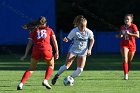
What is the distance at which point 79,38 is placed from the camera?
17766mm

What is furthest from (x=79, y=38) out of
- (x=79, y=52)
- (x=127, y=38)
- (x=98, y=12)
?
(x=98, y=12)

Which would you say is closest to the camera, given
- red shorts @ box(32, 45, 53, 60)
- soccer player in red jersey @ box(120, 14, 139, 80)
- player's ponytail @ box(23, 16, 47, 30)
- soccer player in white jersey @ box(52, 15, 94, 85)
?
player's ponytail @ box(23, 16, 47, 30)

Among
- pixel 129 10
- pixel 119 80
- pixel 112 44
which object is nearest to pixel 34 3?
pixel 112 44

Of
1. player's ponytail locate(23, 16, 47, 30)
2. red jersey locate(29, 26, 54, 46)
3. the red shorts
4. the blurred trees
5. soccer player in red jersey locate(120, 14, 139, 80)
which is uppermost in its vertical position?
player's ponytail locate(23, 16, 47, 30)

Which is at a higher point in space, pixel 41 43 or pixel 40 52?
pixel 41 43

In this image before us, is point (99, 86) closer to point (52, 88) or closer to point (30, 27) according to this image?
point (52, 88)

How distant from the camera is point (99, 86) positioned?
57.1ft

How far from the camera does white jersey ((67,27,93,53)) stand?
17719 mm

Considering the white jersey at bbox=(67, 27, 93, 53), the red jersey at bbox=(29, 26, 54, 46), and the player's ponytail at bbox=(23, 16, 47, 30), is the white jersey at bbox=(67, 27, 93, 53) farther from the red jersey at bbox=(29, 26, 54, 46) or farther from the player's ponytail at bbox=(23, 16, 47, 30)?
the player's ponytail at bbox=(23, 16, 47, 30)

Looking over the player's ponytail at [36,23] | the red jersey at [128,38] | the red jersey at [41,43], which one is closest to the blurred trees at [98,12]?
the red jersey at [128,38]

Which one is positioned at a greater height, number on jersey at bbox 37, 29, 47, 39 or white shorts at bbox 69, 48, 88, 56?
number on jersey at bbox 37, 29, 47, 39

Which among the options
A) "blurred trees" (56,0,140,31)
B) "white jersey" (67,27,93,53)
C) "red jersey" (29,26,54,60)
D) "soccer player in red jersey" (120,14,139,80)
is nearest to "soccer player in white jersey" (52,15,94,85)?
"white jersey" (67,27,93,53)

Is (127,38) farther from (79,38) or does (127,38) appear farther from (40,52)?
(40,52)

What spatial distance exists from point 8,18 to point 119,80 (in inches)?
775
